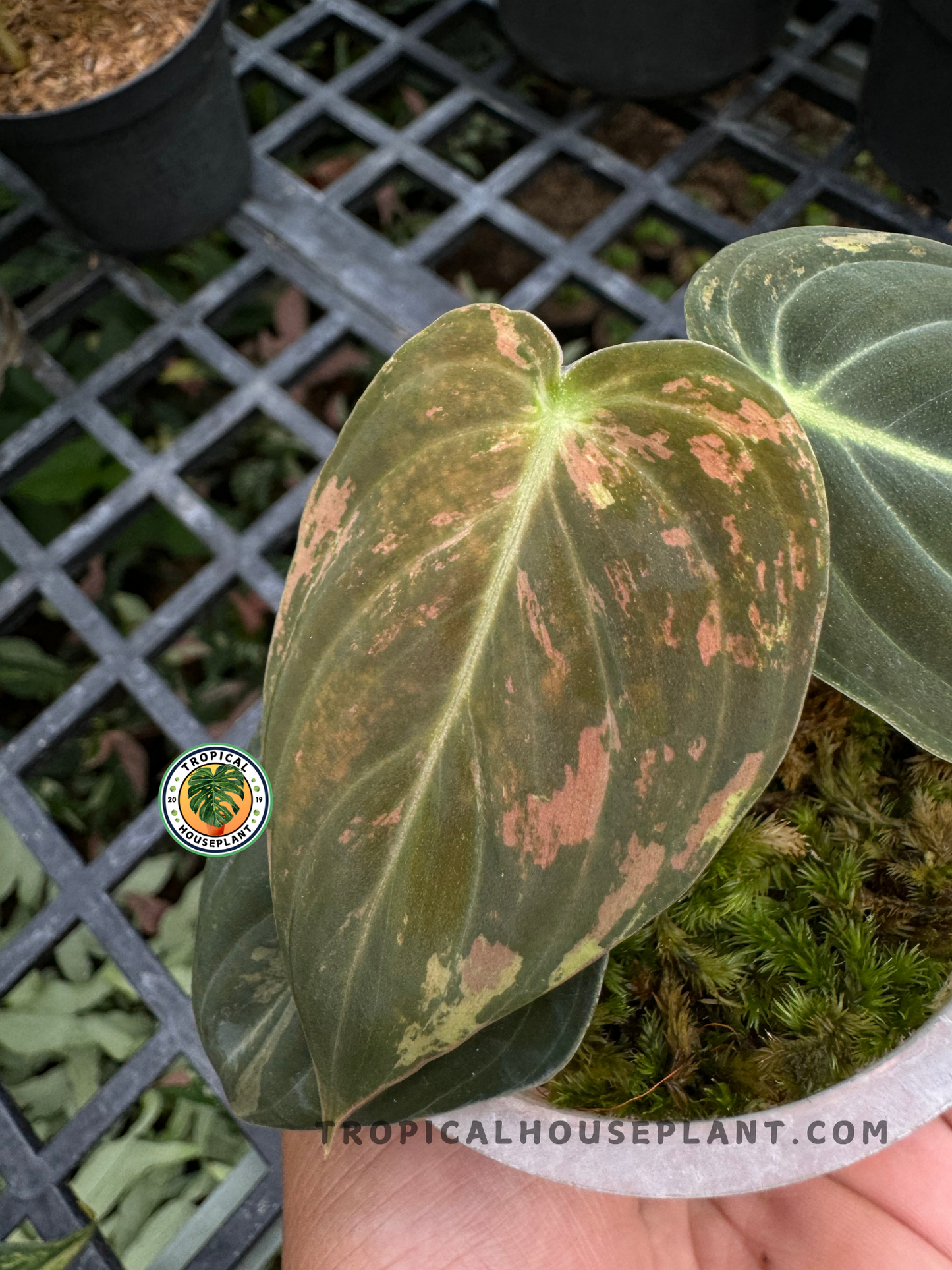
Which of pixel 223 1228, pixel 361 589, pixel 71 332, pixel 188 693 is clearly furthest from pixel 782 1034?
pixel 71 332

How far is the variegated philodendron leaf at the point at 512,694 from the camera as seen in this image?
468 mm

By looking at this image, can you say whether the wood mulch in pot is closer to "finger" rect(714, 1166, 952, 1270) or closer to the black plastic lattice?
the black plastic lattice

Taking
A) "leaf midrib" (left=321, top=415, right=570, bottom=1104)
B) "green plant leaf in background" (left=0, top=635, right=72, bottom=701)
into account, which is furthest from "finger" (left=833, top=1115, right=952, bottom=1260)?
"green plant leaf in background" (left=0, top=635, right=72, bottom=701)

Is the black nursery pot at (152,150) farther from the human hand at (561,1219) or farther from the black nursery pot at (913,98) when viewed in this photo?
the human hand at (561,1219)

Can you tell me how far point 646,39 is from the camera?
1.22 metres

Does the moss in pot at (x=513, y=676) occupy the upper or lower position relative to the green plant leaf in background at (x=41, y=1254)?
upper

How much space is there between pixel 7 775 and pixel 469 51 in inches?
44.1

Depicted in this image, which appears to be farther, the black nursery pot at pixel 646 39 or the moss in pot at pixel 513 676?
the black nursery pot at pixel 646 39

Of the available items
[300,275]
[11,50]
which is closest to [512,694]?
[300,275]

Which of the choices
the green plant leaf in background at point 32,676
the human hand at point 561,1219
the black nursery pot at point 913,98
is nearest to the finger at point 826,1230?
the human hand at point 561,1219

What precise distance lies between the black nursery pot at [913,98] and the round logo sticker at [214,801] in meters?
1.00

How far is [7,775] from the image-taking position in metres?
0.97

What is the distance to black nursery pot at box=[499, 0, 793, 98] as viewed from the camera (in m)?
1.20

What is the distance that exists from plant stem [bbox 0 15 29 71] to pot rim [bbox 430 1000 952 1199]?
1.10 meters
